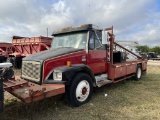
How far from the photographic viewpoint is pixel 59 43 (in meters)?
6.54

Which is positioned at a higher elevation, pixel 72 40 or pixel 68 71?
pixel 72 40

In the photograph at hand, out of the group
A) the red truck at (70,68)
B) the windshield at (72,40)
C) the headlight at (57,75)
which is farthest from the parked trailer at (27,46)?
the headlight at (57,75)

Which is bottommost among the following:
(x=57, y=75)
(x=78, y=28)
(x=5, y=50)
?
(x=57, y=75)

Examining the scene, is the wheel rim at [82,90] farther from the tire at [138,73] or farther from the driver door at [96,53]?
the tire at [138,73]

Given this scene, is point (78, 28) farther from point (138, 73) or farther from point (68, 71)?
point (138, 73)

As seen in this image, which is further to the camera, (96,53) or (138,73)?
(138,73)

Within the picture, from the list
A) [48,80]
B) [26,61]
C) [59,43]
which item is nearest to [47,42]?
[59,43]

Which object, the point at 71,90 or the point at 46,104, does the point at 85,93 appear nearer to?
the point at 71,90

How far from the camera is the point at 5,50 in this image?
50.3ft

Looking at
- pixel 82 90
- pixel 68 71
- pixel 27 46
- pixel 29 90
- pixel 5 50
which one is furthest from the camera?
pixel 5 50

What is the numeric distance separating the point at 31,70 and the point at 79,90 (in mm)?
1535

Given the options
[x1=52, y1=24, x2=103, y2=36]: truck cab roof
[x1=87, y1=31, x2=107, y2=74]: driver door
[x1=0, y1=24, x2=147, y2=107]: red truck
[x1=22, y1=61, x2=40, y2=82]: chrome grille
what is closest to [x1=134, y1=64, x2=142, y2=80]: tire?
[x1=0, y1=24, x2=147, y2=107]: red truck

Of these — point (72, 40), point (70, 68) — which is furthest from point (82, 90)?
point (72, 40)

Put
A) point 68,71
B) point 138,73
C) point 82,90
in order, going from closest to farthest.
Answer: point 68,71 → point 82,90 → point 138,73
